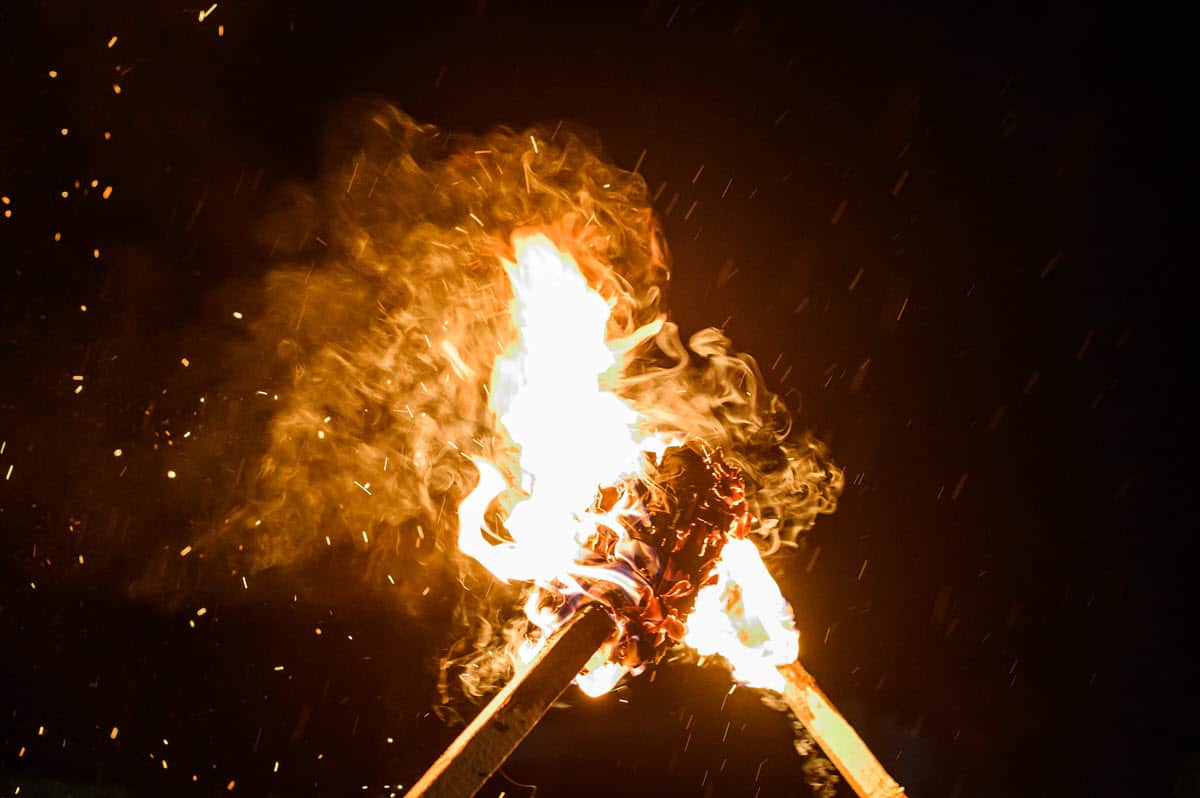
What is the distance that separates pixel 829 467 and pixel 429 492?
2.96 m

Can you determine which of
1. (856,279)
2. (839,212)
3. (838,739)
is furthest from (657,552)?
(839,212)

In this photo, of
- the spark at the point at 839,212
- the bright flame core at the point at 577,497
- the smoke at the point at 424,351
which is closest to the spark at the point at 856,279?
the spark at the point at 839,212

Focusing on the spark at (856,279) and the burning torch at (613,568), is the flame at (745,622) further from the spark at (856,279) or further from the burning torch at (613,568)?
the spark at (856,279)

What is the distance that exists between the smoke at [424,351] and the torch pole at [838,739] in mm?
2028

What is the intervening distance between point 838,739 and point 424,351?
3655mm

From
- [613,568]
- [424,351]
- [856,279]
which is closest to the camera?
[613,568]

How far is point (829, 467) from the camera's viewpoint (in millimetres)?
5770

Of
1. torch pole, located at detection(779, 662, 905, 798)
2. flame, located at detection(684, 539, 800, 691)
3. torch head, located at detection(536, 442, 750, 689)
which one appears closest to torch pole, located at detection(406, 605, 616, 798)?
torch head, located at detection(536, 442, 750, 689)

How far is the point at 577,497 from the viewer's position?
2992mm

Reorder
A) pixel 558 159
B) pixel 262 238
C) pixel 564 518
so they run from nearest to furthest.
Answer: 1. pixel 564 518
2. pixel 558 159
3. pixel 262 238

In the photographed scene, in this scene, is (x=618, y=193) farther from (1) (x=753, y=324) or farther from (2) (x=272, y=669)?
(2) (x=272, y=669)

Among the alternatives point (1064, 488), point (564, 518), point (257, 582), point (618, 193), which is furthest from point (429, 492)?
point (1064, 488)

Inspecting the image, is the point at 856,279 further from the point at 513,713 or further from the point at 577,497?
the point at 513,713

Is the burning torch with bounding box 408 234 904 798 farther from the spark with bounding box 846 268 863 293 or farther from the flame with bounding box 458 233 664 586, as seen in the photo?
the spark with bounding box 846 268 863 293
